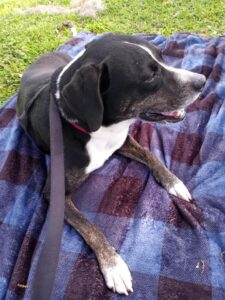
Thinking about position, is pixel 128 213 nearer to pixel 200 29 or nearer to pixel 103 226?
pixel 103 226

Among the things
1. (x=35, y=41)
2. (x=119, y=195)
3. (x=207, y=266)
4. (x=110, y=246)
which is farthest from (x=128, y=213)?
(x=35, y=41)

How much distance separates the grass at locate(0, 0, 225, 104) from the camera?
Answer: 5.70 m

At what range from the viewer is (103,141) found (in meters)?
3.10

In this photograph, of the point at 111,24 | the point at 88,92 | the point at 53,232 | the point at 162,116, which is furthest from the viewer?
the point at 111,24

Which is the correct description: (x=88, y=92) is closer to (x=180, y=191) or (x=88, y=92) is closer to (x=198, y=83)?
(x=198, y=83)

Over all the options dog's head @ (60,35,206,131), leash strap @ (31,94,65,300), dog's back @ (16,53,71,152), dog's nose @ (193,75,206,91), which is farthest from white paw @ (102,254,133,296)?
dog's nose @ (193,75,206,91)

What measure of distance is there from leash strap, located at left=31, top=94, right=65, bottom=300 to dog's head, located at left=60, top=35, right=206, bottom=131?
0.94 ft

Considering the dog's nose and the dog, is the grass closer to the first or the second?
the dog

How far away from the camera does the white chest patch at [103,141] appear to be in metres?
3.02

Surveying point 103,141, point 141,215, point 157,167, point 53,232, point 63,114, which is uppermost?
point 63,114

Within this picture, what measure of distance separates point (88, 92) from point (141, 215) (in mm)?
1102

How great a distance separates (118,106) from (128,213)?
89cm

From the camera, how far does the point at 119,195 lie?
3.29m

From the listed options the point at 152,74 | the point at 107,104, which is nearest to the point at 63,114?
the point at 107,104
